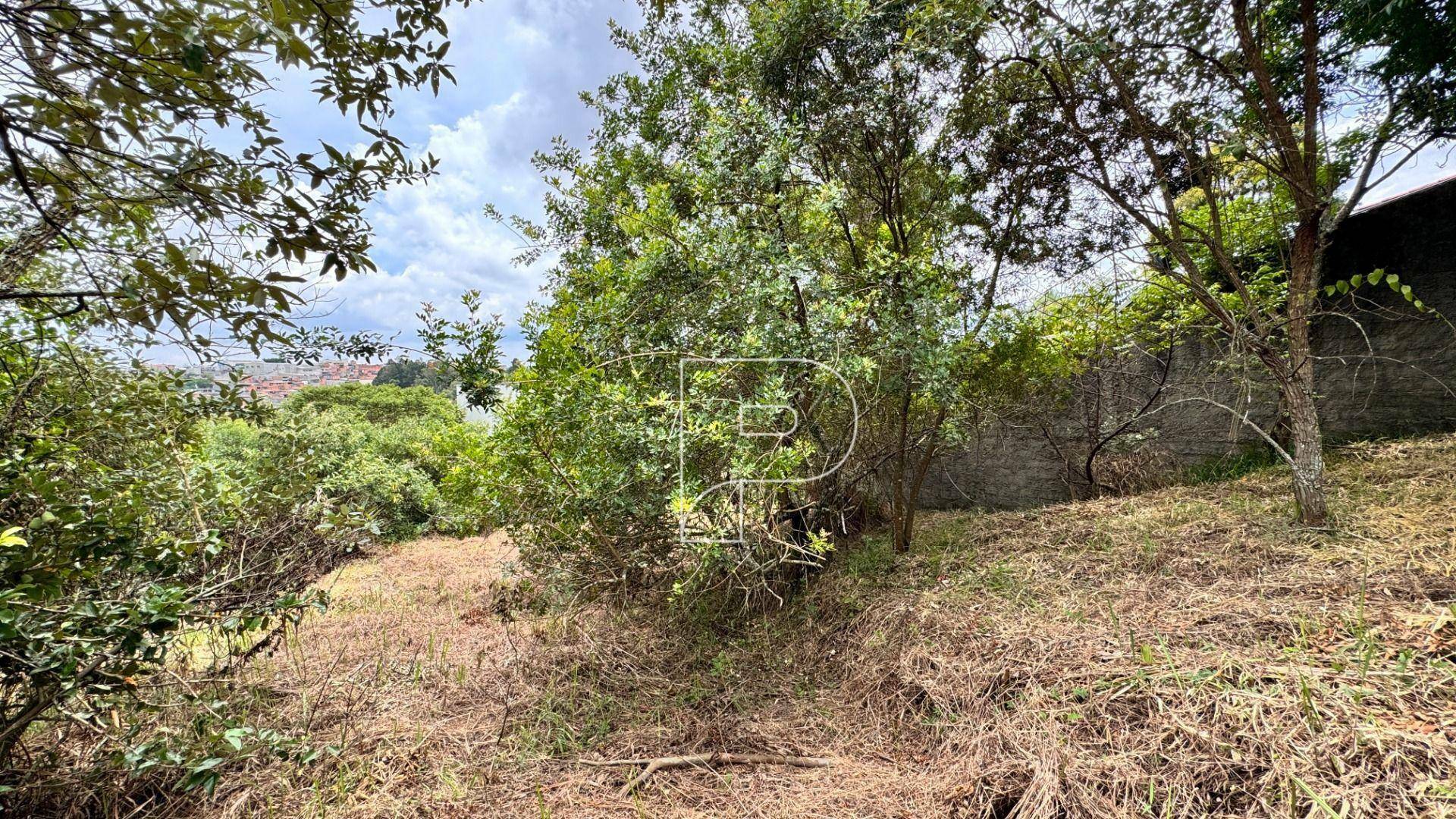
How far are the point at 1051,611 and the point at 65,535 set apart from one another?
3.67 metres

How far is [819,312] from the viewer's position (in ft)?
9.80

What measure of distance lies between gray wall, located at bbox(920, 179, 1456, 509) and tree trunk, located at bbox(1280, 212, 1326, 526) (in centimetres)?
23

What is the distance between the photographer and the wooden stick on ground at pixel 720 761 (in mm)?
2217

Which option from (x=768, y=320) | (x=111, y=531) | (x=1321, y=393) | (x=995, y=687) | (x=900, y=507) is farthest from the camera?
(x=1321, y=393)

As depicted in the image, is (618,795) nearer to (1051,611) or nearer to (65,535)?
(65,535)

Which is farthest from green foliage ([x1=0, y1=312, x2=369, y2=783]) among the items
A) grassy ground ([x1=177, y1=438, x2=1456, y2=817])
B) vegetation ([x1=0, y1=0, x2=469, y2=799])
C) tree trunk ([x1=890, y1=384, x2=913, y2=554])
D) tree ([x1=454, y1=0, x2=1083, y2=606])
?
tree trunk ([x1=890, y1=384, x2=913, y2=554])

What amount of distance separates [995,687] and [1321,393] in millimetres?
4382

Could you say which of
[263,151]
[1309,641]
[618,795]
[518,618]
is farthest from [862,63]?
[518,618]

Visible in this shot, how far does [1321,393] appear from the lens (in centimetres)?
416

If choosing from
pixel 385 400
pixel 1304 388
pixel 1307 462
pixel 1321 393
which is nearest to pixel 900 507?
pixel 1307 462

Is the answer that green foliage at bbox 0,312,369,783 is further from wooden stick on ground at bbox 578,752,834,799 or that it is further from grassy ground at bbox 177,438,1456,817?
wooden stick on ground at bbox 578,752,834,799

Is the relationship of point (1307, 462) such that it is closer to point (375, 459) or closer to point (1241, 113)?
point (1241, 113)

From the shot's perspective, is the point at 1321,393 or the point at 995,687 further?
the point at 1321,393

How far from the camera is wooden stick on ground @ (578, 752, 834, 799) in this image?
2217 mm
